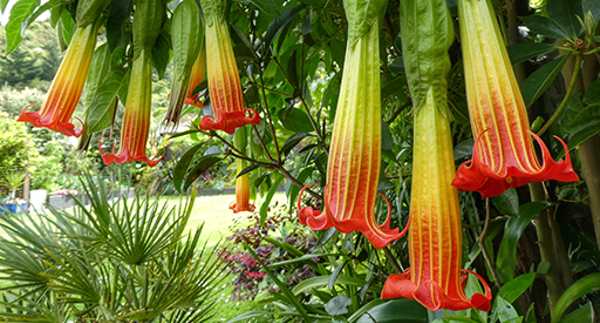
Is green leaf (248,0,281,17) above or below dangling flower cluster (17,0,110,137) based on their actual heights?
above

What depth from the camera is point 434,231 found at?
0.25 m

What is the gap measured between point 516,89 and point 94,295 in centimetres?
98

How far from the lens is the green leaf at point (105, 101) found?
16.6 inches

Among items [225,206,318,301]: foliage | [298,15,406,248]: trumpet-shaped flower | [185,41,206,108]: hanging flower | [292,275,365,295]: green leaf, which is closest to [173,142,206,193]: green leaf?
[185,41,206,108]: hanging flower

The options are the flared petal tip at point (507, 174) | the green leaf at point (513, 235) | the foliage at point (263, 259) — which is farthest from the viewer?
the foliage at point (263, 259)

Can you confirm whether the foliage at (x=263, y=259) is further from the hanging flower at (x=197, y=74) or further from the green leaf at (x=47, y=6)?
the green leaf at (x=47, y=6)

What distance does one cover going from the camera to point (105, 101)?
0.43 meters

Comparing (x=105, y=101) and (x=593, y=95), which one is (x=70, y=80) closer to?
(x=105, y=101)

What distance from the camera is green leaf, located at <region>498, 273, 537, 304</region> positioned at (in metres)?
0.47

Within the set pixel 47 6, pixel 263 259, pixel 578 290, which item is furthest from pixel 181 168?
pixel 263 259

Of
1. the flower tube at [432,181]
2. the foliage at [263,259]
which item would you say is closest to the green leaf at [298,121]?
the flower tube at [432,181]

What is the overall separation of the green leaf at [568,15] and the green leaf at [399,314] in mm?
511

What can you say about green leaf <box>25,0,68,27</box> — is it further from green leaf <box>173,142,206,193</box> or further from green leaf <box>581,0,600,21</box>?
green leaf <box>581,0,600,21</box>

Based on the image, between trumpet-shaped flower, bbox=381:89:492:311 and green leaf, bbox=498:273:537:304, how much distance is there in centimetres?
26
